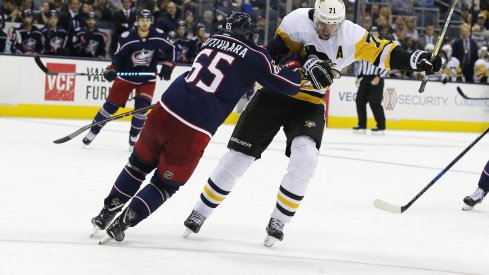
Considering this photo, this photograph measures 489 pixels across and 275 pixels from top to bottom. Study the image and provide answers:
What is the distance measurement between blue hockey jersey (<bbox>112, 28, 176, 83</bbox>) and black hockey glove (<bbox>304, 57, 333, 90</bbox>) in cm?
460

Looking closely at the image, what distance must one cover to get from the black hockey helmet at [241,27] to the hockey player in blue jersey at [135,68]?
14.9 ft

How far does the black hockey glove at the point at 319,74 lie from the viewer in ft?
13.9

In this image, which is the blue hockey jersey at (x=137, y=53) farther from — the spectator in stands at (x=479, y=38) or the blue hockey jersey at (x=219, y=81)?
the spectator in stands at (x=479, y=38)

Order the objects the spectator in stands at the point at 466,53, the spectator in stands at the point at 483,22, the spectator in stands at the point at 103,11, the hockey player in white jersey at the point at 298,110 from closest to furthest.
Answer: the hockey player in white jersey at the point at 298,110 → the spectator in stands at the point at 103,11 → the spectator in stands at the point at 466,53 → the spectator in stands at the point at 483,22

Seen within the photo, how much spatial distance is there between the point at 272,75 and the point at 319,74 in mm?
259

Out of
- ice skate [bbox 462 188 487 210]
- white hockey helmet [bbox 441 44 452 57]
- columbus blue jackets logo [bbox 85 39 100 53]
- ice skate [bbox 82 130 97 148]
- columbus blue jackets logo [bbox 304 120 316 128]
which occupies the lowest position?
white hockey helmet [bbox 441 44 452 57]

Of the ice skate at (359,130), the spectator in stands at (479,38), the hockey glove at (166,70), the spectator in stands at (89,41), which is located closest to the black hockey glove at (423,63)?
the hockey glove at (166,70)

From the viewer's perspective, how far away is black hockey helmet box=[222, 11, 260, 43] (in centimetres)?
411

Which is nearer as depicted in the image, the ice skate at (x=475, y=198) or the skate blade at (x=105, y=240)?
the skate blade at (x=105, y=240)

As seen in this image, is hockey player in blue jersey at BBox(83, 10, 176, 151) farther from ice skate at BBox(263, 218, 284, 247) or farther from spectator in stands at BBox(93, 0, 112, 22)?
ice skate at BBox(263, 218, 284, 247)

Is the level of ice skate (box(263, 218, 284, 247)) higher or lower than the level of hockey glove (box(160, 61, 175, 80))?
higher

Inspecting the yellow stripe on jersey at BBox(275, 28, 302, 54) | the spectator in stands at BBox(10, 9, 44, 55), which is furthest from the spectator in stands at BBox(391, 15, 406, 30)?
the yellow stripe on jersey at BBox(275, 28, 302, 54)

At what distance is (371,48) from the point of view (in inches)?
181

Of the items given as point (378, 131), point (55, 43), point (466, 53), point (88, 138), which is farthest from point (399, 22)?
point (88, 138)
